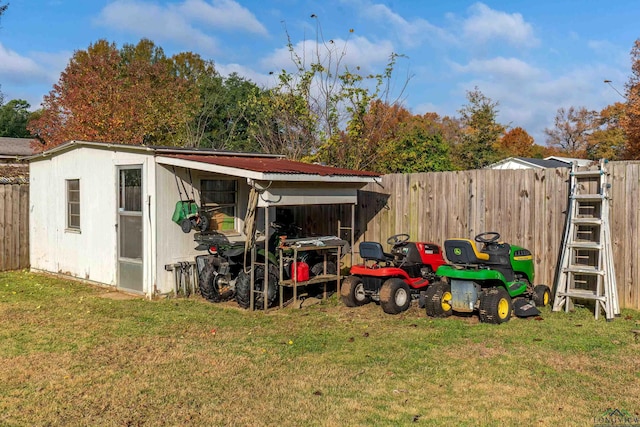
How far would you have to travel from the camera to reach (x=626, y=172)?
24.9 feet

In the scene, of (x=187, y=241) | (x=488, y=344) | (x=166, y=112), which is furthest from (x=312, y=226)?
(x=166, y=112)

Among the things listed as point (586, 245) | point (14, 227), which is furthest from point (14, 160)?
point (586, 245)

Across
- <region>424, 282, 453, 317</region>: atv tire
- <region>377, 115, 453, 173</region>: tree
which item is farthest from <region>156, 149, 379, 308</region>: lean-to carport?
<region>377, 115, 453, 173</region>: tree

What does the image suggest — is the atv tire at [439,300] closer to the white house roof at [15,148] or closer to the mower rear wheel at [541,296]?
the mower rear wheel at [541,296]

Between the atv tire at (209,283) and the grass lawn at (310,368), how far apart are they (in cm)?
69

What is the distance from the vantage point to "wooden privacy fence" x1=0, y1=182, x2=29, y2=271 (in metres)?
12.3

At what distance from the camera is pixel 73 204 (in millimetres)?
11188

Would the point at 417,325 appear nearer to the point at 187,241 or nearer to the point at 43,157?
the point at 187,241

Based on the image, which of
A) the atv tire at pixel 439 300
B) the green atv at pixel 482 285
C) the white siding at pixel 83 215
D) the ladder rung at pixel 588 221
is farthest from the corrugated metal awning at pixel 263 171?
the ladder rung at pixel 588 221

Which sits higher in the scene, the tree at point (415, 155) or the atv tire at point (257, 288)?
the tree at point (415, 155)

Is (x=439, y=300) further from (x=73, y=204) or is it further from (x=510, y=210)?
(x=73, y=204)

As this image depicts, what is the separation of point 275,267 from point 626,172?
5314 millimetres

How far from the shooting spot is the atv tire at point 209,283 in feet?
28.6

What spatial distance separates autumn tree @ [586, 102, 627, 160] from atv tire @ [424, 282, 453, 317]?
3861 cm
